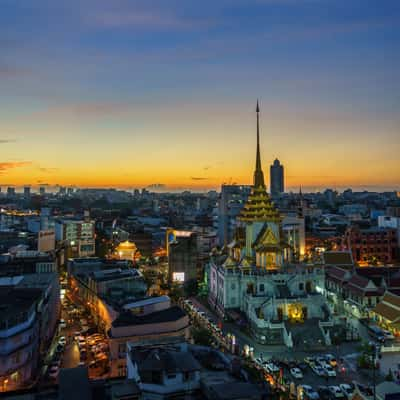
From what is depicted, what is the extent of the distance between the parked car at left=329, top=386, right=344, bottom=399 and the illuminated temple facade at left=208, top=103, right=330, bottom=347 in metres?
5.78

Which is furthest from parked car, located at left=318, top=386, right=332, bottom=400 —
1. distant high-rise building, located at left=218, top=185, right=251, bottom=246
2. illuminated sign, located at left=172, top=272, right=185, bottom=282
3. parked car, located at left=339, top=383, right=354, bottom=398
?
distant high-rise building, located at left=218, top=185, right=251, bottom=246

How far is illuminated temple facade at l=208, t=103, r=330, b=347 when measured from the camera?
89.0 ft

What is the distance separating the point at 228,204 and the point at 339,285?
23.1 m

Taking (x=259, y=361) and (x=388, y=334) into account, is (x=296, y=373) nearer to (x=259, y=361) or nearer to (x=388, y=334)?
(x=259, y=361)

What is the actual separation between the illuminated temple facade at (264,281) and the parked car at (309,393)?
5.71 meters

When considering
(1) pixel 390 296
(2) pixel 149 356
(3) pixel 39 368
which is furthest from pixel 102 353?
(1) pixel 390 296

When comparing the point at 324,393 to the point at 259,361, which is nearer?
the point at 324,393

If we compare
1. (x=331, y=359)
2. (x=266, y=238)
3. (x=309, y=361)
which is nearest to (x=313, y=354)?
(x=331, y=359)

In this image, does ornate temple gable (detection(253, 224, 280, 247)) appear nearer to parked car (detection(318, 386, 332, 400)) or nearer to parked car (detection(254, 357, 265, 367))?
parked car (detection(254, 357, 265, 367))

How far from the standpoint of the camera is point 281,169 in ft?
566

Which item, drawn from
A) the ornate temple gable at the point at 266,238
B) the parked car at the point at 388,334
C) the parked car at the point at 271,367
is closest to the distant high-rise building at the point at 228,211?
the ornate temple gable at the point at 266,238

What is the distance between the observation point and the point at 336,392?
18.8 meters

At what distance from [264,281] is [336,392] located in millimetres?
12861

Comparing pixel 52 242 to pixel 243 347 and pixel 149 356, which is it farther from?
pixel 149 356
